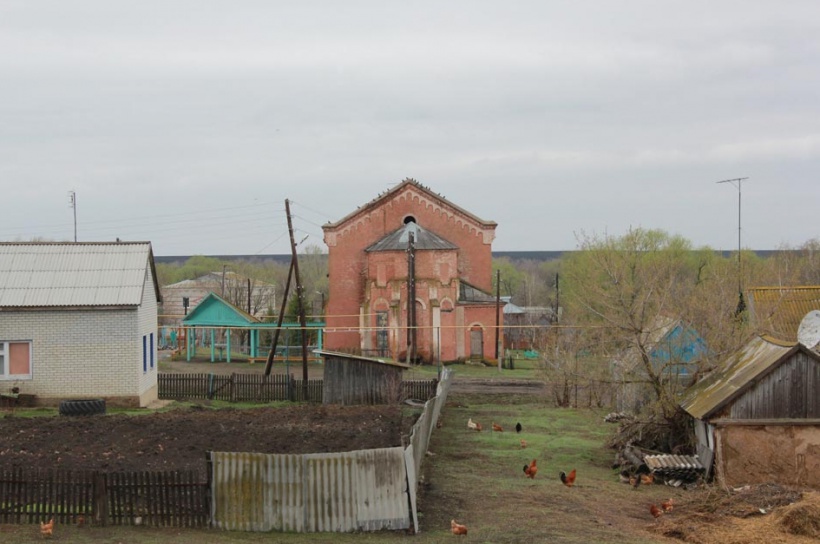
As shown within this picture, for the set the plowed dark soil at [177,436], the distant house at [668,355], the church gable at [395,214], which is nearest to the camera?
the plowed dark soil at [177,436]

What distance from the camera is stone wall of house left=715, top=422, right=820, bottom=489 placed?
21.3 m

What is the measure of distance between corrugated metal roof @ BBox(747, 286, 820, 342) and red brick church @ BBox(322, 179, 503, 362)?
17.5 metres

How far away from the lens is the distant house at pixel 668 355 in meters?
25.0

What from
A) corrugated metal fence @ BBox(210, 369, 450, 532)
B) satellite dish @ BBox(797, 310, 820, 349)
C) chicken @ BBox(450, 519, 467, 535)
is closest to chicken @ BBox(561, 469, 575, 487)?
chicken @ BBox(450, 519, 467, 535)

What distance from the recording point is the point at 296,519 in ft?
50.2

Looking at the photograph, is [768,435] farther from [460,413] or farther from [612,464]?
[460,413]

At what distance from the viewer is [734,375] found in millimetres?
23031

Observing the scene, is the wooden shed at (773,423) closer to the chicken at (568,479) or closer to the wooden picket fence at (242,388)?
the chicken at (568,479)

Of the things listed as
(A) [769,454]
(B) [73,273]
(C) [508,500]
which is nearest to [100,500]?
(C) [508,500]

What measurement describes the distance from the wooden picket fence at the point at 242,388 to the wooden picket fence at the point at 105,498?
21440 mm

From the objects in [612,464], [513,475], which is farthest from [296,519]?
[612,464]

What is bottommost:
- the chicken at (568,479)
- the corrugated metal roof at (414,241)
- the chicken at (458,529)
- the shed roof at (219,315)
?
the chicken at (568,479)

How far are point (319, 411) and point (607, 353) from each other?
9277mm

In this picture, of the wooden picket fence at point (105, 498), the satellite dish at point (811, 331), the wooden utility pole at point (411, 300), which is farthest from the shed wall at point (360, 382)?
the wooden utility pole at point (411, 300)
